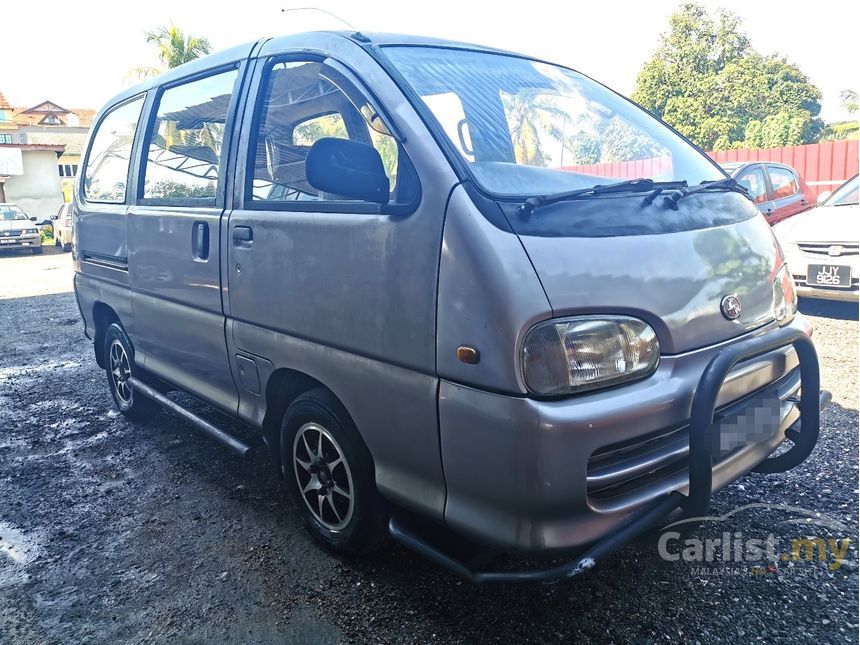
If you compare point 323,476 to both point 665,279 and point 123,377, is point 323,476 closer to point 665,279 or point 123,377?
point 665,279

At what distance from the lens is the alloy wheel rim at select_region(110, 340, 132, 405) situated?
4344 mm

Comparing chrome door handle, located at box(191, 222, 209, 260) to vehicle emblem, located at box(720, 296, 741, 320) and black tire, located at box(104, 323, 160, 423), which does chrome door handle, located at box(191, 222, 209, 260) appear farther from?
vehicle emblem, located at box(720, 296, 741, 320)

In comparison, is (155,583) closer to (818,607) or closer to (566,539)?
(566,539)

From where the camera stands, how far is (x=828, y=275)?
629cm

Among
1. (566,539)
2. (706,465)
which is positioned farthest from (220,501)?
(706,465)

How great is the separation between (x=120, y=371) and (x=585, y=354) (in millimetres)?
3616

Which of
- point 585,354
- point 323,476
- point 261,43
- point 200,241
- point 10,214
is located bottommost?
point 323,476

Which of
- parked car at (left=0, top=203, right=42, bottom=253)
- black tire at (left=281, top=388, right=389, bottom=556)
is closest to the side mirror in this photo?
black tire at (left=281, top=388, right=389, bottom=556)

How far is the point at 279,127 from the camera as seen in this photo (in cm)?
272

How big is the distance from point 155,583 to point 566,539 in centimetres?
170

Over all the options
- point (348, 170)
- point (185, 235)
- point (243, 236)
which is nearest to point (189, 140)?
Answer: point (185, 235)

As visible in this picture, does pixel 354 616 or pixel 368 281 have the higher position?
pixel 368 281

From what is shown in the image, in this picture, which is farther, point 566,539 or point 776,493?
point 776,493

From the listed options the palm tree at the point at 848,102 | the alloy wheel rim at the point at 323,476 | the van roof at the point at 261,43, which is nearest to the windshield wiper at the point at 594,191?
the van roof at the point at 261,43
